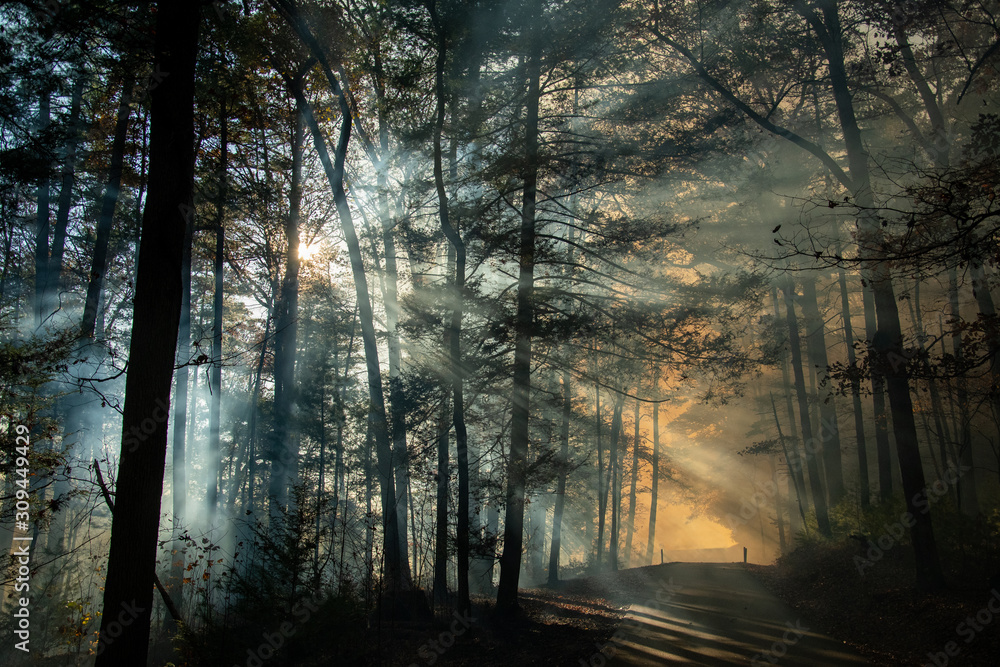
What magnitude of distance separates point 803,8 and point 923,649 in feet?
34.6

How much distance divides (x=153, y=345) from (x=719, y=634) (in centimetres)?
957

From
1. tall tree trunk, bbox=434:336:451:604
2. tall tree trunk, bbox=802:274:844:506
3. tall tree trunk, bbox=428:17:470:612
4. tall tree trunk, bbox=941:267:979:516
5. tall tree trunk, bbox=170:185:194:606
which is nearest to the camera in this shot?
tall tree trunk, bbox=428:17:470:612

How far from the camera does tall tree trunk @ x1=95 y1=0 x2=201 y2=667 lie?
15.0 feet

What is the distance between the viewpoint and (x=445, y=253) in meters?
13.8

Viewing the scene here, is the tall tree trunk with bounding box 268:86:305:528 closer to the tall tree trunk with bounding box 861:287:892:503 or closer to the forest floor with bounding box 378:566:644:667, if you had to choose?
the forest floor with bounding box 378:566:644:667

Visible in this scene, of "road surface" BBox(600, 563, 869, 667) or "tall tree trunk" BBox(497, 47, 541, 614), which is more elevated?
"tall tree trunk" BBox(497, 47, 541, 614)

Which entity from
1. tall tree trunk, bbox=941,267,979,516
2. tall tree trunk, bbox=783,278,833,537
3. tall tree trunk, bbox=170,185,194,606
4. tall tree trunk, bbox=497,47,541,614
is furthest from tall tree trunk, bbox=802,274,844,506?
tall tree trunk, bbox=170,185,194,606

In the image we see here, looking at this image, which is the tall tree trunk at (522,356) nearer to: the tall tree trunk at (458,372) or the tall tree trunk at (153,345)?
the tall tree trunk at (458,372)

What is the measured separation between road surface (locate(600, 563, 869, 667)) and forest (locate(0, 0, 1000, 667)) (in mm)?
1073

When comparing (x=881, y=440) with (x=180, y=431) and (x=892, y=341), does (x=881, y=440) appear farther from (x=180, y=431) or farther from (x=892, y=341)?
(x=180, y=431)

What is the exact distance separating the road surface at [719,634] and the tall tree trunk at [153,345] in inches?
226

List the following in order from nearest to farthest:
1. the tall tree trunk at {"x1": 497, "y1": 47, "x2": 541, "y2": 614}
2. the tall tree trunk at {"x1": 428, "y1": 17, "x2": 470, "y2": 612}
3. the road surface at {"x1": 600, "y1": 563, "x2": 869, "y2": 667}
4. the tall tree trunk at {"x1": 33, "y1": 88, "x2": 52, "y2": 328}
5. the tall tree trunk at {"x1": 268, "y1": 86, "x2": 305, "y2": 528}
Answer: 1. the road surface at {"x1": 600, "y1": 563, "x2": 869, "y2": 667}
2. the tall tree trunk at {"x1": 428, "y1": 17, "x2": 470, "y2": 612}
3. the tall tree trunk at {"x1": 497, "y1": 47, "x2": 541, "y2": 614}
4. the tall tree trunk at {"x1": 33, "y1": 88, "x2": 52, "y2": 328}
5. the tall tree trunk at {"x1": 268, "y1": 86, "x2": 305, "y2": 528}

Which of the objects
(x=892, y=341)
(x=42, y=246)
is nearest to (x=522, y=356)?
(x=892, y=341)

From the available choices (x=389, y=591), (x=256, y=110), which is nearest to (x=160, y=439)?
(x=389, y=591)
